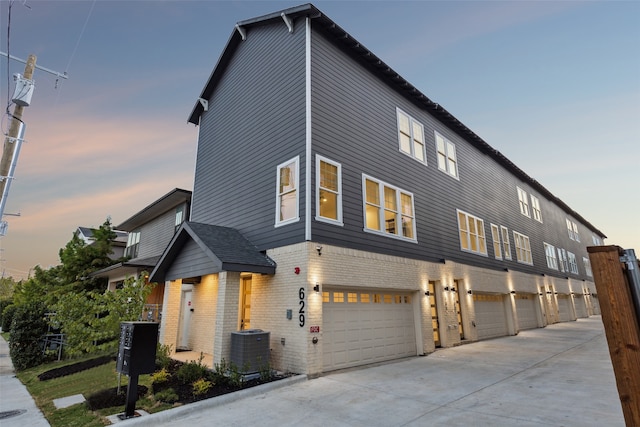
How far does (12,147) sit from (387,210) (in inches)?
494

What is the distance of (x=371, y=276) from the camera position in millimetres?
10445

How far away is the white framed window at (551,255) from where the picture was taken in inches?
1017

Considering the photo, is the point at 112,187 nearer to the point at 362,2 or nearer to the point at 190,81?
the point at 190,81

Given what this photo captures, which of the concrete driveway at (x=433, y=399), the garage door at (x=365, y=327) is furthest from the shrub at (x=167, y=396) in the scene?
the garage door at (x=365, y=327)

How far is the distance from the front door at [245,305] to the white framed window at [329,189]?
3.69 meters

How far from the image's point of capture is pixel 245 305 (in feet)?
36.1

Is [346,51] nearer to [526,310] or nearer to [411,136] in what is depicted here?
[411,136]

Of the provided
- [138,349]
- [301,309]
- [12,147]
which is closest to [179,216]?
[12,147]

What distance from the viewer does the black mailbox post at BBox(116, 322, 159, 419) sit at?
569 cm

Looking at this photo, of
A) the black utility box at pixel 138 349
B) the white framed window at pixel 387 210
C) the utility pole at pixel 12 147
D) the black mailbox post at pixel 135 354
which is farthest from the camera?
the white framed window at pixel 387 210

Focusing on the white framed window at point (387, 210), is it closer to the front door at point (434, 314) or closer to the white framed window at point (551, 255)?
the front door at point (434, 314)

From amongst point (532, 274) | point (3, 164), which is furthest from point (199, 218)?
point (532, 274)

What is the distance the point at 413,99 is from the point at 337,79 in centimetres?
521

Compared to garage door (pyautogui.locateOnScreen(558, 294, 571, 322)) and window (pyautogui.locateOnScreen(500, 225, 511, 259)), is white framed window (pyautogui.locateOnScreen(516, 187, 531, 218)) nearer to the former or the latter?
window (pyautogui.locateOnScreen(500, 225, 511, 259))
